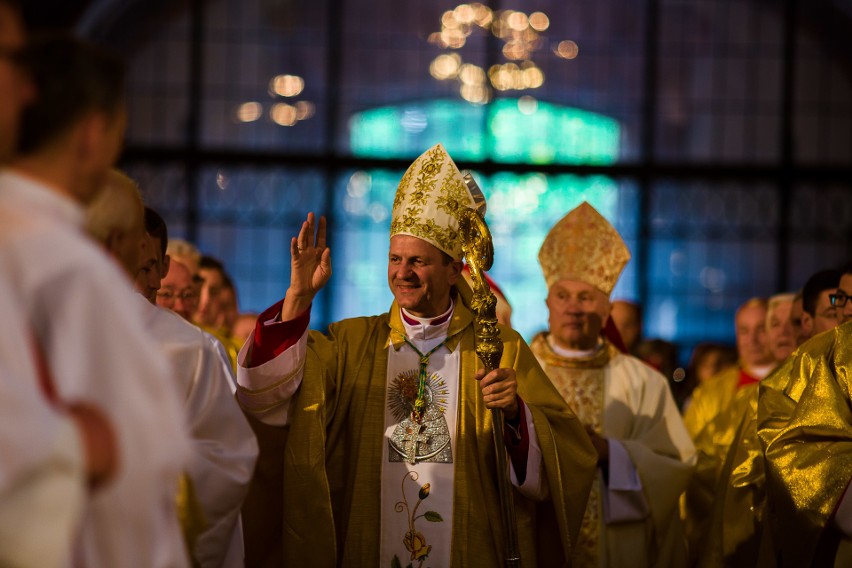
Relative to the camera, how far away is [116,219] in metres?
3.16

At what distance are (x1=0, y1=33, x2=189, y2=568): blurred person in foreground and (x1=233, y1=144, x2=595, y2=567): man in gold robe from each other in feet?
6.47

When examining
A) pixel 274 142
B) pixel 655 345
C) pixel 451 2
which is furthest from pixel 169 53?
pixel 655 345

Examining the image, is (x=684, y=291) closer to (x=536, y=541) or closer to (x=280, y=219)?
(x=280, y=219)

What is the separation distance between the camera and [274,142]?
14.1m

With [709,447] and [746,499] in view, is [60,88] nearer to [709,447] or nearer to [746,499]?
[746,499]

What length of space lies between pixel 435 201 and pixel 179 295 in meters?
1.34

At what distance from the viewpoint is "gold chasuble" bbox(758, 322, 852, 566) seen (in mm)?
4965

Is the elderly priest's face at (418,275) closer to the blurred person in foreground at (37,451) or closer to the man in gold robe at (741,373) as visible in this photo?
the blurred person in foreground at (37,451)

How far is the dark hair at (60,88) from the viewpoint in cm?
256

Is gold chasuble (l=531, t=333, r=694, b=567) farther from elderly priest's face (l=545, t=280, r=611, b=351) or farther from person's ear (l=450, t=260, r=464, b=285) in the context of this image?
person's ear (l=450, t=260, r=464, b=285)

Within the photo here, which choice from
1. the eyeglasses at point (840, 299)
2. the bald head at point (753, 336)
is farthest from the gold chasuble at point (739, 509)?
the bald head at point (753, 336)

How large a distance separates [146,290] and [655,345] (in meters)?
5.66

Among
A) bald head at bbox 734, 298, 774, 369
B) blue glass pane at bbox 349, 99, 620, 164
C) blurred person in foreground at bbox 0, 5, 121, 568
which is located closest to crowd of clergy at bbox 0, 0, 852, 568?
blurred person in foreground at bbox 0, 5, 121, 568

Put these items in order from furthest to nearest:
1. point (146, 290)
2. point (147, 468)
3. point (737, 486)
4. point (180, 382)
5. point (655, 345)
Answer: point (655, 345)
point (737, 486)
point (146, 290)
point (180, 382)
point (147, 468)
